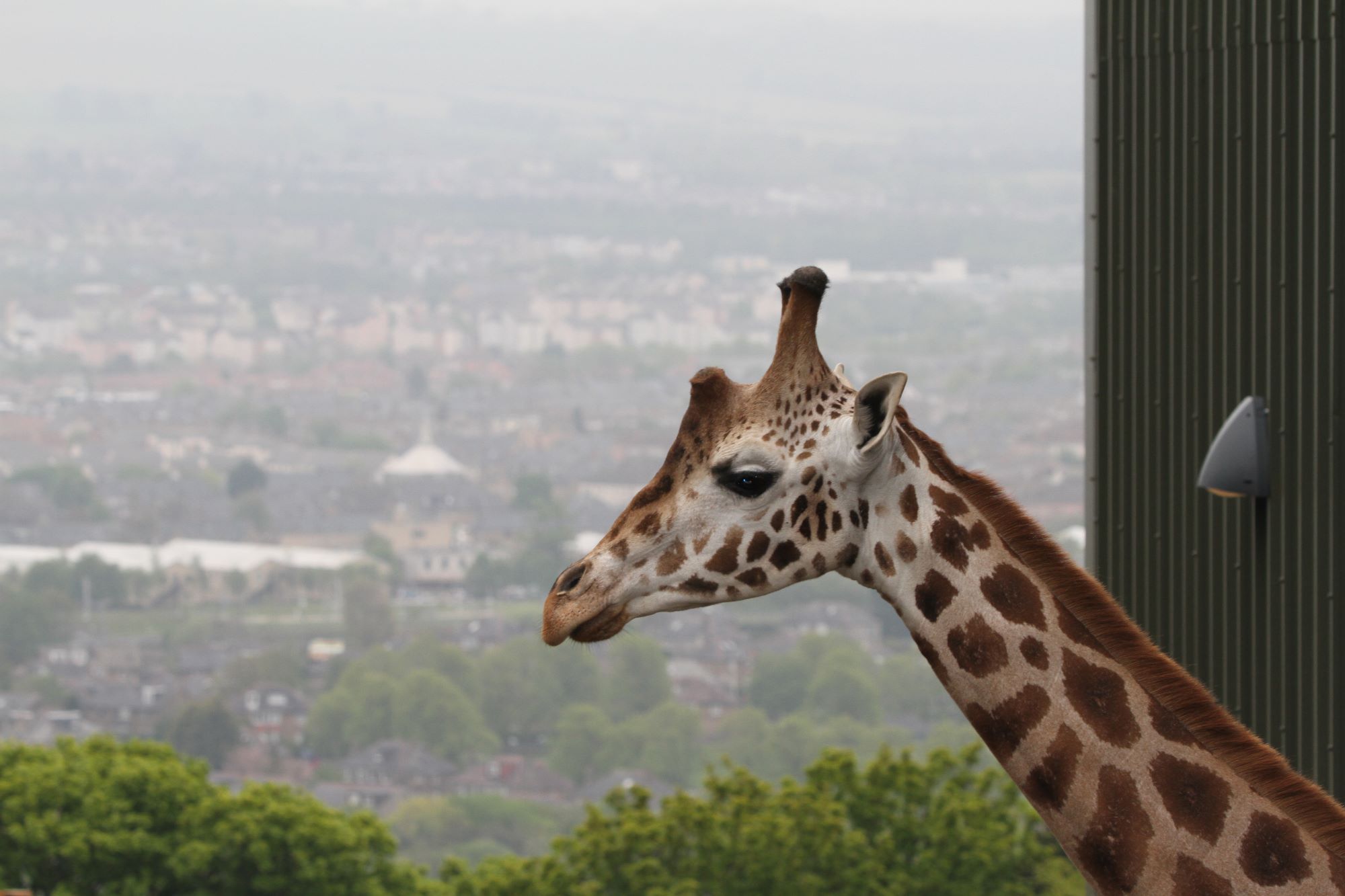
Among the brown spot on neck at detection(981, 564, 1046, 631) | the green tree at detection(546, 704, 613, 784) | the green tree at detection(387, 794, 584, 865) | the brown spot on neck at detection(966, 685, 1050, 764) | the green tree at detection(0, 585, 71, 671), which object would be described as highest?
the brown spot on neck at detection(981, 564, 1046, 631)

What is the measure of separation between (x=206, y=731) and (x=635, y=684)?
609 inches

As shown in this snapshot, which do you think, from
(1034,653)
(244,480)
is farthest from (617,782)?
(1034,653)

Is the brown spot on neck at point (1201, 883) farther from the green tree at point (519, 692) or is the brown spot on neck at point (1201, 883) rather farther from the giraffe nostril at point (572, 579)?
the green tree at point (519, 692)

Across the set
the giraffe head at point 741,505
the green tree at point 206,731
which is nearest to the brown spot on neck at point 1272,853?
the giraffe head at point 741,505

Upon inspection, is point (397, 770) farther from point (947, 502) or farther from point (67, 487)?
point (947, 502)

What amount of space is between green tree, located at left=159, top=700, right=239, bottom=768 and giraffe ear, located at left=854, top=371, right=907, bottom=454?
192ft

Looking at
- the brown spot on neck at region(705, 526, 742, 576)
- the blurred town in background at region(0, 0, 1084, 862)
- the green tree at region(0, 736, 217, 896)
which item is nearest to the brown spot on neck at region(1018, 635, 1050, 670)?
the brown spot on neck at region(705, 526, 742, 576)

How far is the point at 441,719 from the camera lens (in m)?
59.3

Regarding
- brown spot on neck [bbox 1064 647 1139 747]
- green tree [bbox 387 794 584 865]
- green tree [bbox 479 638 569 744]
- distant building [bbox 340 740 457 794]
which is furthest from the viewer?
green tree [bbox 479 638 569 744]

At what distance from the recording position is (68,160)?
336ft

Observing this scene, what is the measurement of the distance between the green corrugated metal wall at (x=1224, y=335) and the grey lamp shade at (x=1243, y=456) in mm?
55

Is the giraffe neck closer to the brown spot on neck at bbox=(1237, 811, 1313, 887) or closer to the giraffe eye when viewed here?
the brown spot on neck at bbox=(1237, 811, 1313, 887)

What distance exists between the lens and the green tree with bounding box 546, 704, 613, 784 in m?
58.0

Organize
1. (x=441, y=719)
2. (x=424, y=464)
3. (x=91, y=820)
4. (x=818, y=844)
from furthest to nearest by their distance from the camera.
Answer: (x=424, y=464), (x=441, y=719), (x=91, y=820), (x=818, y=844)
